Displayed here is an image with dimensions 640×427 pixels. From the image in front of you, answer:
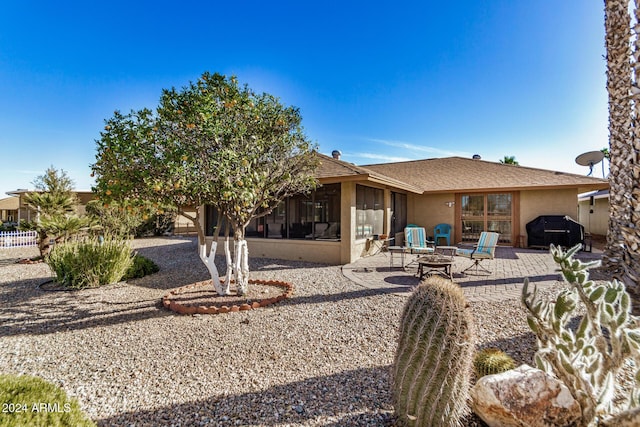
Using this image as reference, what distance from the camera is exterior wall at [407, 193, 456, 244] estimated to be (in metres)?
14.3

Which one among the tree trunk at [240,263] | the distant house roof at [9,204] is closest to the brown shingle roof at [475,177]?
the tree trunk at [240,263]

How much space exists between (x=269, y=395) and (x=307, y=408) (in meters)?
0.43

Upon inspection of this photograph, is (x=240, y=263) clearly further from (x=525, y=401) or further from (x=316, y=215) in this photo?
(x=525, y=401)

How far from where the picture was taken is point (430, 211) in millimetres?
14727

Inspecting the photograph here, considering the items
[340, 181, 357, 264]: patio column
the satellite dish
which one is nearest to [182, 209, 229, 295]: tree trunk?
[340, 181, 357, 264]: patio column

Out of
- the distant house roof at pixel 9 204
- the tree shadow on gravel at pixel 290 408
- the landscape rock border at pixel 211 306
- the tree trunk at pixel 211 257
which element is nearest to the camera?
the tree shadow on gravel at pixel 290 408

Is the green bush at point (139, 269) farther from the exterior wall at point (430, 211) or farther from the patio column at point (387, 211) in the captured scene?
the exterior wall at point (430, 211)

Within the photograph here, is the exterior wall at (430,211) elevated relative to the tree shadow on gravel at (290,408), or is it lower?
elevated

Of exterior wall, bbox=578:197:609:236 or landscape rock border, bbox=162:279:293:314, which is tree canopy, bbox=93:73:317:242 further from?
exterior wall, bbox=578:197:609:236

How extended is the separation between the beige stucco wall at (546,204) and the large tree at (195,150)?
12.5 m

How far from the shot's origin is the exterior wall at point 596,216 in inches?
667

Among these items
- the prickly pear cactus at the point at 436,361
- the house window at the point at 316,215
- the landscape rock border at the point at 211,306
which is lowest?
the landscape rock border at the point at 211,306

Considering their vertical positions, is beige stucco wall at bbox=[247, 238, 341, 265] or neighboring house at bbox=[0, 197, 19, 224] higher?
neighboring house at bbox=[0, 197, 19, 224]

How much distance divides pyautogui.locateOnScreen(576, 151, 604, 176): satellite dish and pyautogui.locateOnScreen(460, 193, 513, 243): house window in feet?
12.2
